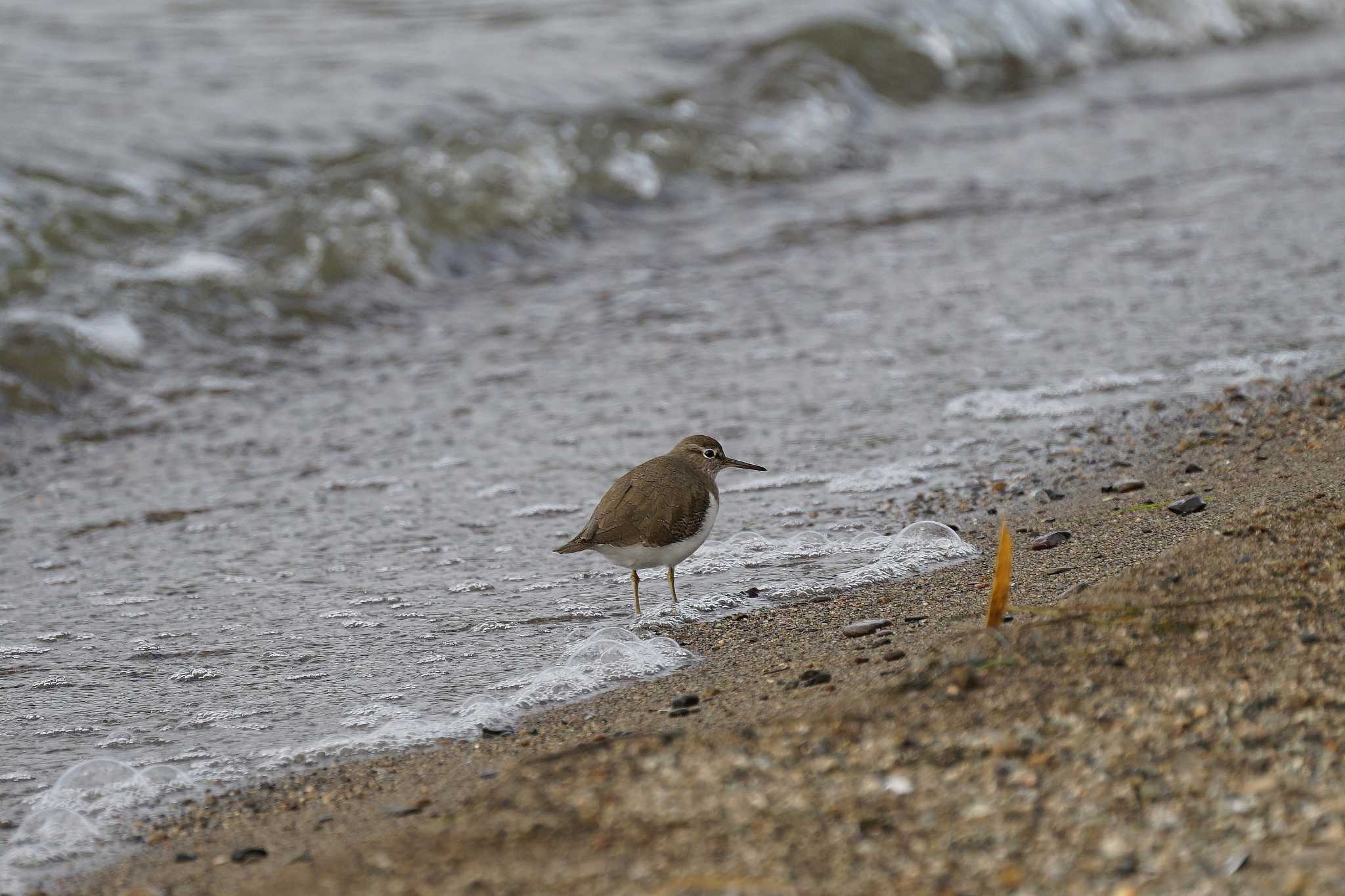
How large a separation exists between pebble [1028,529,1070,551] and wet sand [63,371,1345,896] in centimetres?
42

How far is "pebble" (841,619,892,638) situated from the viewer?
4.84m

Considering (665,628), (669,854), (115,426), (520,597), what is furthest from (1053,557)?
(115,426)

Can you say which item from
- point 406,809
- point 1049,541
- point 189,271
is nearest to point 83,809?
point 406,809

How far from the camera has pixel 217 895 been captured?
3.38 metres

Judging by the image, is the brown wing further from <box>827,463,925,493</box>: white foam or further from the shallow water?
<box>827,463,925,493</box>: white foam

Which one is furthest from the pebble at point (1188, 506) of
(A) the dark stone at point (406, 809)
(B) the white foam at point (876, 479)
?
(A) the dark stone at point (406, 809)

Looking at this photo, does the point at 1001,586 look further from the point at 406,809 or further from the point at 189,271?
the point at 189,271

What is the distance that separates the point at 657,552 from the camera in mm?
5156

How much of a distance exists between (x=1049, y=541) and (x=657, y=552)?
1.45 m

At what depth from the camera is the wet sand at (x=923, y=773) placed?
117 inches

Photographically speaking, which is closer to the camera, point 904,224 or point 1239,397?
point 1239,397

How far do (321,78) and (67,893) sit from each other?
12453 mm

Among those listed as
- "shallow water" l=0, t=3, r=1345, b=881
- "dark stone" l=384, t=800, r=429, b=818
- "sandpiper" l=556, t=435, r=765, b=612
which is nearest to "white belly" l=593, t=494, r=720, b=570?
"sandpiper" l=556, t=435, r=765, b=612

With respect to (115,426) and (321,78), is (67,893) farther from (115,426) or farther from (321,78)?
(321,78)
